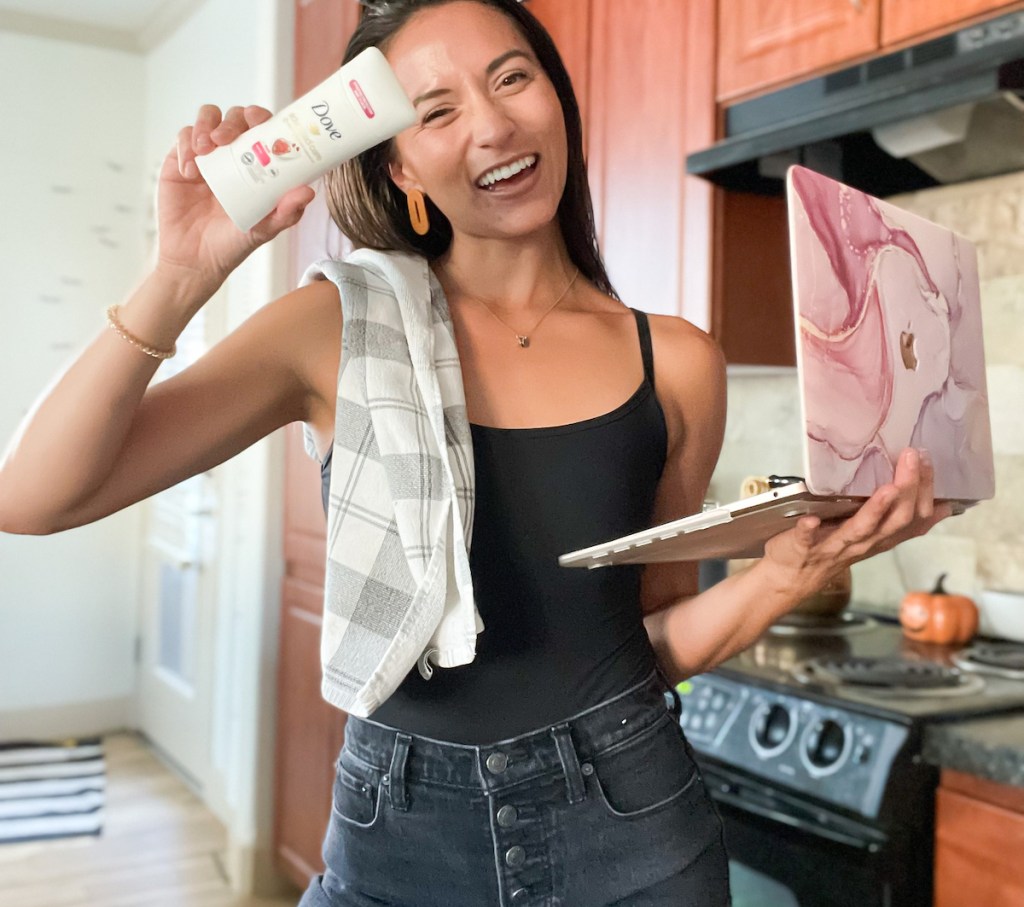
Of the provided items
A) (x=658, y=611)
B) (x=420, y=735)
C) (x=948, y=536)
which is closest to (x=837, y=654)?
(x=948, y=536)

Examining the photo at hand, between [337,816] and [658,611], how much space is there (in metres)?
0.36

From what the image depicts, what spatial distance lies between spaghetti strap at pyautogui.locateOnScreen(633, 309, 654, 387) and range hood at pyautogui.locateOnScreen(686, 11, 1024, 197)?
68cm

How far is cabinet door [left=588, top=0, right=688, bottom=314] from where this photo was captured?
1.91m

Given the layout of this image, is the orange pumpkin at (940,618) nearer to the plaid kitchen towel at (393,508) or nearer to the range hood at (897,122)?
the range hood at (897,122)

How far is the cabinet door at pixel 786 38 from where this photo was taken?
5.32ft

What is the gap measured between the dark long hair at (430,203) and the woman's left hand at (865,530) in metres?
0.35

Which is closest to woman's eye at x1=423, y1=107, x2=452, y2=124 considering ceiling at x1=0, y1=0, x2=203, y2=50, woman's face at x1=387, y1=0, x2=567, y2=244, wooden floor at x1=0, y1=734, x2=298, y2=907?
woman's face at x1=387, y1=0, x2=567, y2=244

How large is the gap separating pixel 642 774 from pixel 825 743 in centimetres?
57

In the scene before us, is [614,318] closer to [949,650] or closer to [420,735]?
[420,735]

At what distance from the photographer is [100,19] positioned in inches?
160

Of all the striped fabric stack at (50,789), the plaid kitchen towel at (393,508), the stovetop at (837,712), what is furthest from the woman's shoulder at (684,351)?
the striped fabric stack at (50,789)

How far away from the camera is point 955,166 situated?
6.14ft

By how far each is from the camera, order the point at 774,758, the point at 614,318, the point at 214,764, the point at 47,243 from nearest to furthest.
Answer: the point at 614,318 < the point at 774,758 < the point at 214,764 < the point at 47,243

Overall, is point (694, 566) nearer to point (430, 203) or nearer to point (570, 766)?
point (570, 766)
